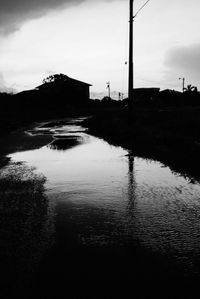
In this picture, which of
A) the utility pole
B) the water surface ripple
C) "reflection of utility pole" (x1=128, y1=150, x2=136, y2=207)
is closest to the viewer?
the water surface ripple

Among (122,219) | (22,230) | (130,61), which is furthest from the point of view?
(130,61)

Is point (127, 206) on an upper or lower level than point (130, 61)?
lower

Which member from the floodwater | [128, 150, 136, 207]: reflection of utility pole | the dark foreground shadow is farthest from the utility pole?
the dark foreground shadow

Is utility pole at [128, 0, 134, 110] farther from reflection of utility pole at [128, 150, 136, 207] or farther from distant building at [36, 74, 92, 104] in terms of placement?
distant building at [36, 74, 92, 104]

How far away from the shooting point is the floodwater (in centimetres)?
382

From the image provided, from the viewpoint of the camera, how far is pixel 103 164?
10.6 m

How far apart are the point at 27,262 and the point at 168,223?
2.31 metres

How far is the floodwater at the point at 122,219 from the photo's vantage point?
12.5ft

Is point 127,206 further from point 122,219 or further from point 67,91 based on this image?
point 67,91

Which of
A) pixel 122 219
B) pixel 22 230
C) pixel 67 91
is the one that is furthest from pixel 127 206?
pixel 67 91

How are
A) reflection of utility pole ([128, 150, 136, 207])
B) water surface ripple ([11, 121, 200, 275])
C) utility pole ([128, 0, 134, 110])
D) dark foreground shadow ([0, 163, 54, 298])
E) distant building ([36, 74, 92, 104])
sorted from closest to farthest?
dark foreground shadow ([0, 163, 54, 298]), water surface ripple ([11, 121, 200, 275]), reflection of utility pole ([128, 150, 136, 207]), utility pole ([128, 0, 134, 110]), distant building ([36, 74, 92, 104])

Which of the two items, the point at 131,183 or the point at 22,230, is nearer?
the point at 22,230

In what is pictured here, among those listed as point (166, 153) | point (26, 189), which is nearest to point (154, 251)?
point (26, 189)

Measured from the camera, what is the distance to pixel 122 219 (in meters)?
5.31
